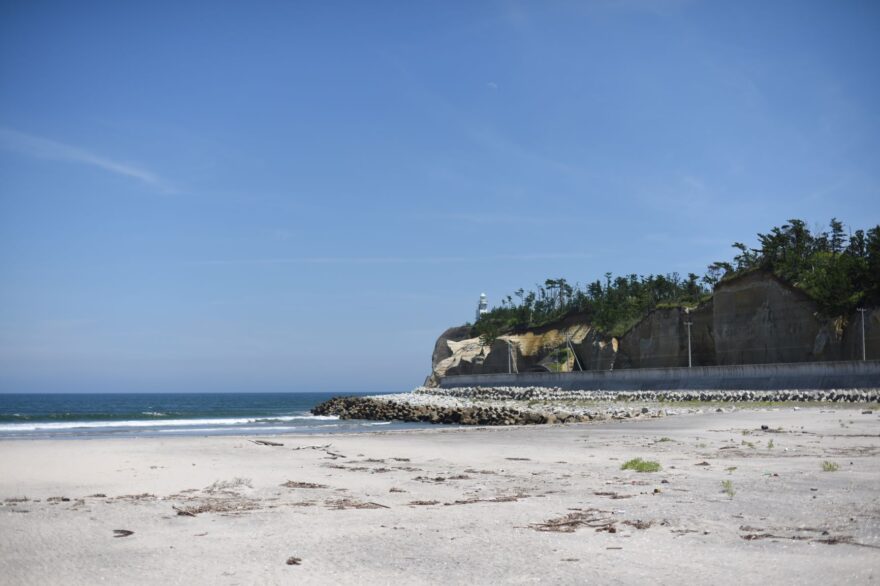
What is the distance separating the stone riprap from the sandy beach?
1851 centimetres

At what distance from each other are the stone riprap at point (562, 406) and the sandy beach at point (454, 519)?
18508 mm

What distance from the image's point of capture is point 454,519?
24.5 feet

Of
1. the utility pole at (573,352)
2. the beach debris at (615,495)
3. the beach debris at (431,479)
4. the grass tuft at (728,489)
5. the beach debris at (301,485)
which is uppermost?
the utility pole at (573,352)

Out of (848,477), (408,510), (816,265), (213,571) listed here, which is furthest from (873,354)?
(213,571)

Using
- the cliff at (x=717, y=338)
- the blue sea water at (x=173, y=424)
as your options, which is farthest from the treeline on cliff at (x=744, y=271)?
the blue sea water at (x=173, y=424)

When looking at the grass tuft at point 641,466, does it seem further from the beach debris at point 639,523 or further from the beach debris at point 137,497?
the beach debris at point 137,497

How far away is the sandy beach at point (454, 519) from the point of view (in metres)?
5.37

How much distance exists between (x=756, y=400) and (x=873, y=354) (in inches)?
617

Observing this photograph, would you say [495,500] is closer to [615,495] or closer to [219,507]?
[615,495]

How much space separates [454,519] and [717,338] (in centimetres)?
5934

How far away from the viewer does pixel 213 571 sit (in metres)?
5.46

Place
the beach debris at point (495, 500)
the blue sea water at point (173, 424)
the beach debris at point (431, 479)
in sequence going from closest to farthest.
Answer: the beach debris at point (495, 500), the beach debris at point (431, 479), the blue sea water at point (173, 424)

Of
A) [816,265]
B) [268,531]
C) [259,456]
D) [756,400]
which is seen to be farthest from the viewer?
[816,265]

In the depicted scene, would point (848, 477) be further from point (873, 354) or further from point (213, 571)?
point (873, 354)
